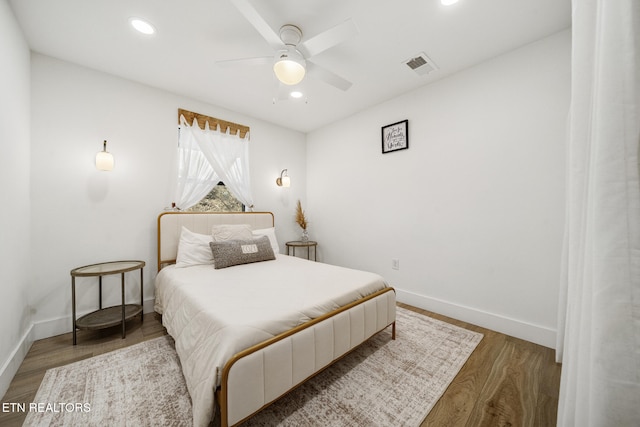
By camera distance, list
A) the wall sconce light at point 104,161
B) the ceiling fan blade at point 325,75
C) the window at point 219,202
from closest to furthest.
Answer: the ceiling fan blade at point 325,75
the wall sconce light at point 104,161
the window at point 219,202

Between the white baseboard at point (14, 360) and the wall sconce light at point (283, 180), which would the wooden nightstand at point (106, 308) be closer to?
the white baseboard at point (14, 360)

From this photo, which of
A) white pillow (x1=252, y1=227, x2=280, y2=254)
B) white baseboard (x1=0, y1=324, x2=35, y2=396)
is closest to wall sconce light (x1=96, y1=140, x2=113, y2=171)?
white baseboard (x1=0, y1=324, x2=35, y2=396)

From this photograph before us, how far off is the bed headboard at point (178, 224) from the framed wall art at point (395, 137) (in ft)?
7.34

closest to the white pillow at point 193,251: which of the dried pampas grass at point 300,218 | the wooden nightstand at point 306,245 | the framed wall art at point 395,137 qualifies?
the wooden nightstand at point 306,245

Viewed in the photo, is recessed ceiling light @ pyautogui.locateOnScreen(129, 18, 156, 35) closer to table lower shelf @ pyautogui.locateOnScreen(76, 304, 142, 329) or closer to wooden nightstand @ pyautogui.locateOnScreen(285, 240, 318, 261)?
table lower shelf @ pyautogui.locateOnScreen(76, 304, 142, 329)

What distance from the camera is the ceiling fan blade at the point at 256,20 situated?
1414mm

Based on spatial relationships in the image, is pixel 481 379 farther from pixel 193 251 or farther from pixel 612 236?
pixel 193 251

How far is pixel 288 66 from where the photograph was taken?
5.92 ft

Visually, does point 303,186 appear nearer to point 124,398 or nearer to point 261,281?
point 261,281

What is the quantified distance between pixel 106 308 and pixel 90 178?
1362 mm

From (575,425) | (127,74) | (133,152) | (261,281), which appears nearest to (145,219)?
(133,152)

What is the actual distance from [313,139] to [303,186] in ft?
2.92

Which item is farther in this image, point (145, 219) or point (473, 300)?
point (145, 219)

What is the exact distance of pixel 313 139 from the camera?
4434 millimetres
